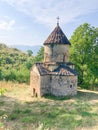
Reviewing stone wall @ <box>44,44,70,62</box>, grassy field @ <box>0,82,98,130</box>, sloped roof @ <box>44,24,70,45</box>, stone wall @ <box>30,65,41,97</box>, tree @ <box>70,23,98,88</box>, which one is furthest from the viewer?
tree @ <box>70,23,98,88</box>

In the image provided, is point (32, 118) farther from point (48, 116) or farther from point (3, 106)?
point (3, 106)

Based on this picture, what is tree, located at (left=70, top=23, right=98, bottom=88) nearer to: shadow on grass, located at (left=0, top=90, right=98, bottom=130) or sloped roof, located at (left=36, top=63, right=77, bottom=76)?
sloped roof, located at (left=36, top=63, right=77, bottom=76)

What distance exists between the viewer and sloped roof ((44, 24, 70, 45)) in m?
24.6

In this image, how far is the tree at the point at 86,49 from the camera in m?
29.7

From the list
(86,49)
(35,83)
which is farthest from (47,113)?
(86,49)

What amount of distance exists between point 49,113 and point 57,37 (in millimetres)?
11038

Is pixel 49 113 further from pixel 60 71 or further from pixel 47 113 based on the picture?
pixel 60 71

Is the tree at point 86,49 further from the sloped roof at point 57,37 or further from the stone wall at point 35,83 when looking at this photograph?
the stone wall at point 35,83

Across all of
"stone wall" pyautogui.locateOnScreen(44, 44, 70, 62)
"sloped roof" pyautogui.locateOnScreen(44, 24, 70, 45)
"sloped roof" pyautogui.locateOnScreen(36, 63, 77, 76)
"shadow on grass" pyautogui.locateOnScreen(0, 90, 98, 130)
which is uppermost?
"sloped roof" pyautogui.locateOnScreen(44, 24, 70, 45)

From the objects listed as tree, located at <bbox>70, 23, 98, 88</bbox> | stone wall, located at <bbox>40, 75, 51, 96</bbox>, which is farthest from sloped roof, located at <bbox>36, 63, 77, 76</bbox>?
tree, located at <bbox>70, 23, 98, 88</bbox>

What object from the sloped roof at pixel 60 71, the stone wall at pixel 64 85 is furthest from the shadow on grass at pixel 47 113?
the sloped roof at pixel 60 71

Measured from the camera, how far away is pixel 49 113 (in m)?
16.4

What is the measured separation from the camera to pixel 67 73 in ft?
76.1

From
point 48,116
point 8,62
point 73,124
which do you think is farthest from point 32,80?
point 8,62
